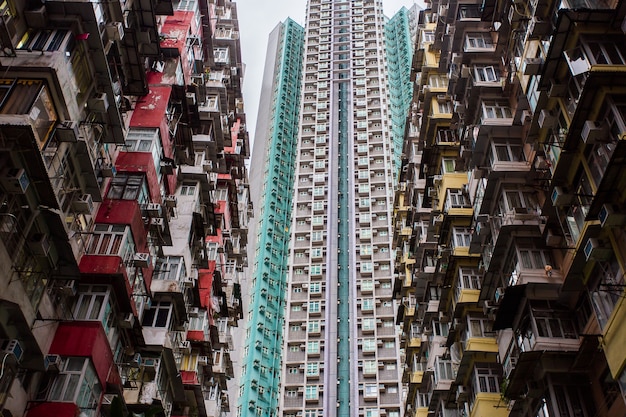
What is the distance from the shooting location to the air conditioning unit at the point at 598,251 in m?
16.9

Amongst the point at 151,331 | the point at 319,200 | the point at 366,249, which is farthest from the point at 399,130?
the point at 151,331

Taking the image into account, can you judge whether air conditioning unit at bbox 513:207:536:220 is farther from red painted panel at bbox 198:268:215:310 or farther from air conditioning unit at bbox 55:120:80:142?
red painted panel at bbox 198:268:215:310

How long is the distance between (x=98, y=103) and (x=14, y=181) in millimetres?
5527

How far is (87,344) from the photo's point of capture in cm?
1856

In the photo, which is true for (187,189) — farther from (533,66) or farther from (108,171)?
(533,66)

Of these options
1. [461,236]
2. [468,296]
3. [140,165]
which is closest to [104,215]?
[140,165]

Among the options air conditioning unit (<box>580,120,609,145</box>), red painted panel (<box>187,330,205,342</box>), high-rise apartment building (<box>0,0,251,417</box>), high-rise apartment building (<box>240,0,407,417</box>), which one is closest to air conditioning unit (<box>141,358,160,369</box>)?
high-rise apartment building (<box>0,0,251,417</box>)

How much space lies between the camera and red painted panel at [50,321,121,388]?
60.1 ft

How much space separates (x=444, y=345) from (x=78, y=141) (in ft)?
61.7

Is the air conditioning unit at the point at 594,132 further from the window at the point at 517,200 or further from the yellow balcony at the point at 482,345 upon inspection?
the yellow balcony at the point at 482,345

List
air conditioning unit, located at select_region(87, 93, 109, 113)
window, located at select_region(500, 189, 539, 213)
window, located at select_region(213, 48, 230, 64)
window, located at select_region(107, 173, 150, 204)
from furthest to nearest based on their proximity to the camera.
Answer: window, located at select_region(213, 48, 230, 64) < window, located at select_region(107, 173, 150, 204) < window, located at select_region(500, 189, 539, 213) < air conditioning unit, located at select_region(87, 93, 109, 113)

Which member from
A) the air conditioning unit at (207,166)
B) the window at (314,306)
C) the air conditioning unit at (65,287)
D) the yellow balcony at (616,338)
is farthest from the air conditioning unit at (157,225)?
the window at (314,306)

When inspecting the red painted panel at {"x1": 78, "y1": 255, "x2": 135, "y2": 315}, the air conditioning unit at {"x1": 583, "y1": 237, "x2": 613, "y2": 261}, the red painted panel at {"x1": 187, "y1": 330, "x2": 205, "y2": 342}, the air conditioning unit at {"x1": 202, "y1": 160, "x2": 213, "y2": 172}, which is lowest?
the air conditioning unit at {"x1": 583, "y1": 237, "x2": 613, "y2": 261}

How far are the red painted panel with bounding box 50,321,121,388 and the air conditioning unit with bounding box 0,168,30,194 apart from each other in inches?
192
